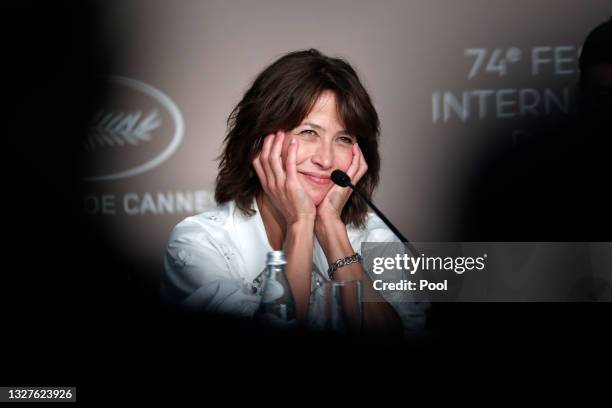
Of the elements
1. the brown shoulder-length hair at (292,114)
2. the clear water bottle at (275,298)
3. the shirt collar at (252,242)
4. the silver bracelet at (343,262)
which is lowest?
the clear water bottle at (275,298)

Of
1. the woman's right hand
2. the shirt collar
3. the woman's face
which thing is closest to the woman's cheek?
the woman's face

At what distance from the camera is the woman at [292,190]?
139 cm

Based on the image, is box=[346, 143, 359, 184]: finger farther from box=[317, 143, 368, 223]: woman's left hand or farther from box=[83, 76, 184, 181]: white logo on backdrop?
box=[83, 76, 184, 181]: white logo on backdrop

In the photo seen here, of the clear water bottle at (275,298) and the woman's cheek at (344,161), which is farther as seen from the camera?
the woman's cheek at (344,161)

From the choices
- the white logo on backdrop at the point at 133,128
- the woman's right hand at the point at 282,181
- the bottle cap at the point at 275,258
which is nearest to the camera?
the bottle cap at the point at 275,258

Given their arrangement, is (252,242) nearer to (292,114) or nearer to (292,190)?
(292,190)

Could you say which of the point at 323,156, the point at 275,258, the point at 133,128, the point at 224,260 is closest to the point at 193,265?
the point at 224,260

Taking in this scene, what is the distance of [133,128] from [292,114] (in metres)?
0.59

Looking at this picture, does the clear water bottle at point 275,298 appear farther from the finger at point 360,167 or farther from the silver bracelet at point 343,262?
the finger at point 360,167

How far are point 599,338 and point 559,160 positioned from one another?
2.12 feet

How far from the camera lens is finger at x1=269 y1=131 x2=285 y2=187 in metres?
1.46

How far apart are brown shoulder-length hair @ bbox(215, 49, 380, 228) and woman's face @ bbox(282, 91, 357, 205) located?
0.06ft

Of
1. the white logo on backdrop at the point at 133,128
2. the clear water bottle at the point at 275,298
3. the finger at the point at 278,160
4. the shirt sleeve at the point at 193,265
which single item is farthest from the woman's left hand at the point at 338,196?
the white logo on backdrop at the point at 133,128

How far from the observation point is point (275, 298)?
3.26 feet
